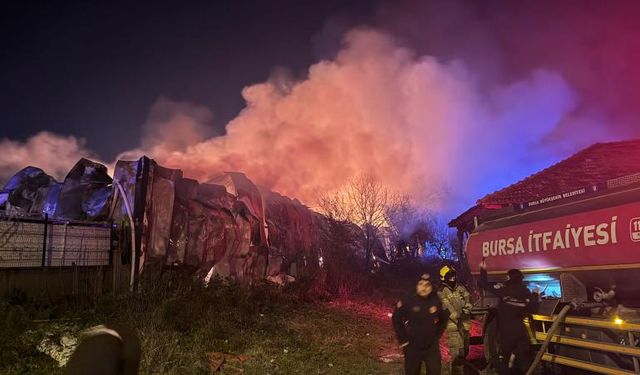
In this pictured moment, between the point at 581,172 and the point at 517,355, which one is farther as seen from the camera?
the point at 581,172

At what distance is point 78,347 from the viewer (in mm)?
1375

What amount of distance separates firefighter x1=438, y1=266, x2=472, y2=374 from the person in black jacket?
0.72 metres

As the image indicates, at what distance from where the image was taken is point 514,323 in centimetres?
646

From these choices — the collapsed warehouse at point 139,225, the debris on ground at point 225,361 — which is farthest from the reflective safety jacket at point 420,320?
the collapsed warehouse at point 139,225

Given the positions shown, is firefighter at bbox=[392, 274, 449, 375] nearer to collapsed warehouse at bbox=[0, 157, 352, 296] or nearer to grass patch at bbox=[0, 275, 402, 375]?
grass patch at bbox=[0, 275, 402, 375]

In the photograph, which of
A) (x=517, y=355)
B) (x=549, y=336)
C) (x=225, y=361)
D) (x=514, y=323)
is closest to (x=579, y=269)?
(x=549, y=336)

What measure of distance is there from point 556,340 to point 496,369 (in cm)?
148

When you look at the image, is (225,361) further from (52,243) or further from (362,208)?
(362,208)

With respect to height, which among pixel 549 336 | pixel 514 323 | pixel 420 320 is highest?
pixel 420 320

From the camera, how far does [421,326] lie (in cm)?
579

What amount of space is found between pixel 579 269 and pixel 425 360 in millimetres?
2434

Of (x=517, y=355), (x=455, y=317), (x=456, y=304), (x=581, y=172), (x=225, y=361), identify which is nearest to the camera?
(x=517, y=355)

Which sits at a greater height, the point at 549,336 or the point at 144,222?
the point at 144,222

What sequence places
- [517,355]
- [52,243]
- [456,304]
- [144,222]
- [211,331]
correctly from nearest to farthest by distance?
[517,355] < [456,304] < [211,331] < [52,243] < [144,222]
